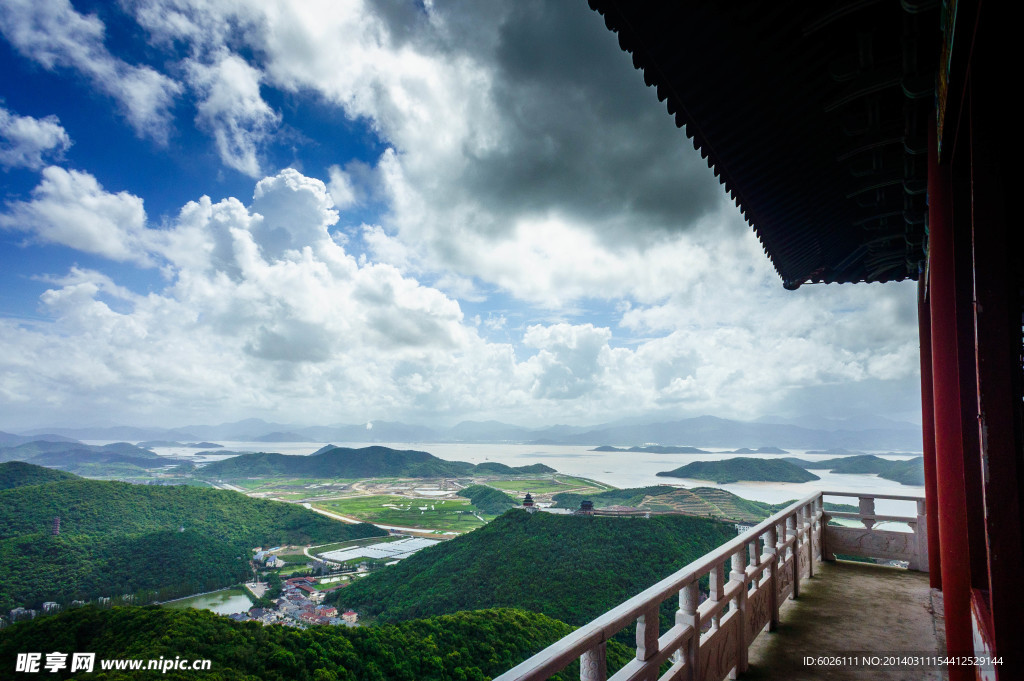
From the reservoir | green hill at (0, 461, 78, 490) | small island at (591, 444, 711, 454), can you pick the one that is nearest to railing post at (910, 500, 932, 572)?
the reservoir

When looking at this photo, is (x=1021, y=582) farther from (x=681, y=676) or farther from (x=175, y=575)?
(x=175, y=575)

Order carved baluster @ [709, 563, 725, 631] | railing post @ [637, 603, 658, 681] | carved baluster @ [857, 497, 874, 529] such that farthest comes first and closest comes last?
1. carved baluster @ [857, 497, 874, 529]
2. carved baluster @ [709, 563, 725, 631]
3. railing post @ [637, 603, 658, 681]

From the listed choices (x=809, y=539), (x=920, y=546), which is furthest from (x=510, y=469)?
(x=809, y=539)

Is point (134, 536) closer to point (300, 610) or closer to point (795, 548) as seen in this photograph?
point (300, 610)

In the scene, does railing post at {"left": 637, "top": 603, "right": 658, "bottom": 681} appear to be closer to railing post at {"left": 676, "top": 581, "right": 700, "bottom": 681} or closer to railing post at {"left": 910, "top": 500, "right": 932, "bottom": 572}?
railing post at {"left": 676, "top": 581, "right": 700, "bottom": 681}

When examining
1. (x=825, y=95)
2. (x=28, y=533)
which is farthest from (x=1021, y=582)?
(x=28, y=533)

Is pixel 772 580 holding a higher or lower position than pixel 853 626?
higher

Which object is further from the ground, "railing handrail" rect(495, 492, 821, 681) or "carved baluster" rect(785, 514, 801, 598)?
"railing handrail" rect(495, 492, 821, 681)

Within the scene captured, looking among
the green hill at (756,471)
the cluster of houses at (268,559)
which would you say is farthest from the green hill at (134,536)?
the green hill at (756,471)
